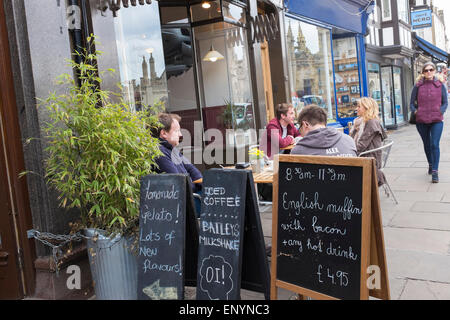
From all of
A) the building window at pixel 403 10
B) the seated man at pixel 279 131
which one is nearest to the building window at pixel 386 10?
the building window at pixel 403 10

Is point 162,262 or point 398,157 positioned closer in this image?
point 162,262

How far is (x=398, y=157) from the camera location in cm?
900

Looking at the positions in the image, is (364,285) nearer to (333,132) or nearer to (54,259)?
(333,132)

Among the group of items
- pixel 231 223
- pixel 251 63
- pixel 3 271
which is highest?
pixel 251 63

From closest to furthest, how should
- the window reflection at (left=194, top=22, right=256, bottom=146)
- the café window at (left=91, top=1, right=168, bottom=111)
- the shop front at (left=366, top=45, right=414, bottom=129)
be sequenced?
1. the café window at (left=91, top=1, right=168, bottom=111)
2. the window reflection at (left=194, top=22, right=256, bottom=146)
3. the shop front at (left=366, top=45, right=414, bottom=129)

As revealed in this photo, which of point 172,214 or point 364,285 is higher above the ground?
point 172,214

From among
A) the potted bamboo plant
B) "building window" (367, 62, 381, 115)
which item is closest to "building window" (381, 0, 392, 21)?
"building window" (367, 62, 381, 115)

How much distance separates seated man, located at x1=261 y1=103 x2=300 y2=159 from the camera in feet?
18.1

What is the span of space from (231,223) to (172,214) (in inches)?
16.6

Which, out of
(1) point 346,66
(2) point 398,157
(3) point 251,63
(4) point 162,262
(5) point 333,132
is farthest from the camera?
(1) point 346,66

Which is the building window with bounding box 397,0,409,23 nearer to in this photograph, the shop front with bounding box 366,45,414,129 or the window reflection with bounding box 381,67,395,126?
the shop front with bounding box 366,45,414,129

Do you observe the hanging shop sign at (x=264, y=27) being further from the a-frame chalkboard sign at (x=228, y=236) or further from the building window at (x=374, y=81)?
the building window at (x=374, y=81)
